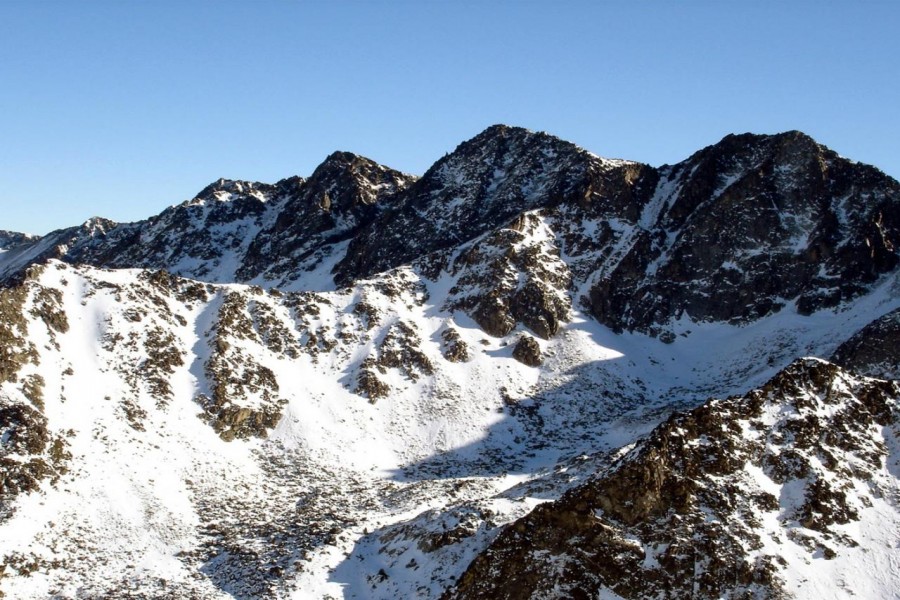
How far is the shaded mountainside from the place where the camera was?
3136 centimetres

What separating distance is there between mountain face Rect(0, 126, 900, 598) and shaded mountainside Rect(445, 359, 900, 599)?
13 cm

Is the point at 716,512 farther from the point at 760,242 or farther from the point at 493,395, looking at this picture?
the point at 760,242

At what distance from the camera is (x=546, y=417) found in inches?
2611

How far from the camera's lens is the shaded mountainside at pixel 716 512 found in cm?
3136

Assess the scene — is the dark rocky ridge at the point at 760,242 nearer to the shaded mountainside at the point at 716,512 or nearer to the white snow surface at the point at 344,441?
the white snow surface at the point at 344,441

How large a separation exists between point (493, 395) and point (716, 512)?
1406 inches

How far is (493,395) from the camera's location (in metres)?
68.2

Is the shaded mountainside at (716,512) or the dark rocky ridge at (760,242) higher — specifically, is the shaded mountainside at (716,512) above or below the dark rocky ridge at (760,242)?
below

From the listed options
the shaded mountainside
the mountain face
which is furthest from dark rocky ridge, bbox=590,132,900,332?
the shaded mountainside

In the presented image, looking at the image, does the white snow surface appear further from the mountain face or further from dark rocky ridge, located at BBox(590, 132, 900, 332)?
dark rocky ridge, located at BBox(590, 132, 900, 332)

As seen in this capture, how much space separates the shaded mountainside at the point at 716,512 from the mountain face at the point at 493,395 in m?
0.13

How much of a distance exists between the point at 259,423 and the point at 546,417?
84.2 ft

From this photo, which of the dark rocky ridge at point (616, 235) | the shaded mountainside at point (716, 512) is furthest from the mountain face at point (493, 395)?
the dark rocky ridge at point (616, 235)

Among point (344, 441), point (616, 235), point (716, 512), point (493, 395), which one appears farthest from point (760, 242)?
point (716, 512)
